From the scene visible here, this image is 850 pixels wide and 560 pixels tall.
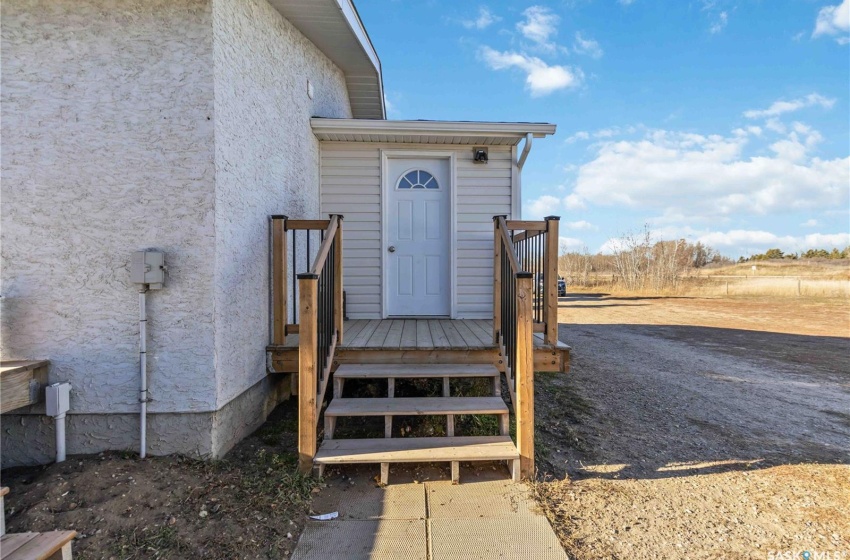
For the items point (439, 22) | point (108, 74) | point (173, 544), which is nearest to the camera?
point (173, 544)

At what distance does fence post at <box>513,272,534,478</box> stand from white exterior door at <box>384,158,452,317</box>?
6.94 ft

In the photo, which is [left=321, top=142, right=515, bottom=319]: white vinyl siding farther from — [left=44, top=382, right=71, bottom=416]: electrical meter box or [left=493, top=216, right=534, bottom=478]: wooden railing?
[left=44, top=382, right=71, bottom=416]: electrical meter box

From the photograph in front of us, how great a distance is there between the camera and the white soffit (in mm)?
3395

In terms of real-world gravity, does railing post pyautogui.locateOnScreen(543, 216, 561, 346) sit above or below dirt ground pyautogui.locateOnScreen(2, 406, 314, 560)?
above

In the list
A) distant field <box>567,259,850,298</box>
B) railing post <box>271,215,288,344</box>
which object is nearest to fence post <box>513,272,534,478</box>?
railing post <box>271,215,288,344</box>

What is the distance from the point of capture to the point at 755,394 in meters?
4.50

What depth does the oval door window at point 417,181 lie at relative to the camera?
4.57m

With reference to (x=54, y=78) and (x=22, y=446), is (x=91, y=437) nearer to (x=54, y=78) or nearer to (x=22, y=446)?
(x=22, y=446)

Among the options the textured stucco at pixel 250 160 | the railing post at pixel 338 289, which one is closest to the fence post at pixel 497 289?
the railing post at pixel 338 289

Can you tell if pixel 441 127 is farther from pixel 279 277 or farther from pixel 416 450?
pixel 416 450

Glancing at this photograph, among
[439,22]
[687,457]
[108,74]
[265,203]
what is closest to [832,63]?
[439,22]

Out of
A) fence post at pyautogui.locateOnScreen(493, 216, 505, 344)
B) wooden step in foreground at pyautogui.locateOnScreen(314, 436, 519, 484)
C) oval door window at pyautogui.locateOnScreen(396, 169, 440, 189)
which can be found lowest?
wooden step in foreground at pyautogui.locateOnScreen(314, 436, 519, 484)

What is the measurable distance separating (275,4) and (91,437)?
3.55 metres

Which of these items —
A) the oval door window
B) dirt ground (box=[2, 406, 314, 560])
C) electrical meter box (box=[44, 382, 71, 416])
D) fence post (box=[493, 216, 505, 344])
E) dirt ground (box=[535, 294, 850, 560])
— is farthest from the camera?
the oval door window
